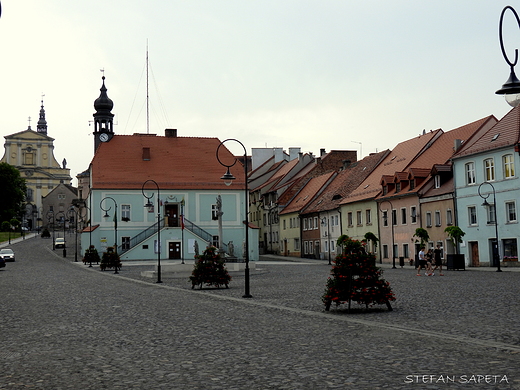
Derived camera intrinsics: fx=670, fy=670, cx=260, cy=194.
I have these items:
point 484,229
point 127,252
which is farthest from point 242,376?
point 127,252

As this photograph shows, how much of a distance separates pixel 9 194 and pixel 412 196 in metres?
82.1

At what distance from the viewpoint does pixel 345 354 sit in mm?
10180

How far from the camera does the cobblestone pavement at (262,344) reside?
328 inches

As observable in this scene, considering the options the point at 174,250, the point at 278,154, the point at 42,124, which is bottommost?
the point at 174,250

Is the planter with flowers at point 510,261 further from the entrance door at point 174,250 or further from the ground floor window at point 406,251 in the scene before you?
the entrance door at point 174,250

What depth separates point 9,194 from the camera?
11456 centimetres

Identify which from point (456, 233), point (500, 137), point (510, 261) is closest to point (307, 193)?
point (456, 233)

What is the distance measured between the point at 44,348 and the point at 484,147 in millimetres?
40186

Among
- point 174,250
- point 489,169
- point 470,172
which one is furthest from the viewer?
point 174,250

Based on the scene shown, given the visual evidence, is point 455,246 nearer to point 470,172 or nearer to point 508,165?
point 470,172

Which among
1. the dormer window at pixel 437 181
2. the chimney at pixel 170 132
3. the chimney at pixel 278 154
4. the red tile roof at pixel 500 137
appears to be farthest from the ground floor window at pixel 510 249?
the chimney at pixel 278 154

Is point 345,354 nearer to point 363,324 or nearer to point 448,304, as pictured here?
point 363,324

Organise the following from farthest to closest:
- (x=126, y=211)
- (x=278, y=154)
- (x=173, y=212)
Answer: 1. (x=278, y=154)
2. (x=173, y=212)
3. (x=126, y=211)

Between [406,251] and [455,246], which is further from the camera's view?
[406,251]
